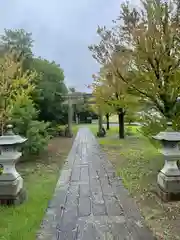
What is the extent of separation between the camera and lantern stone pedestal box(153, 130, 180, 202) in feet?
14.8

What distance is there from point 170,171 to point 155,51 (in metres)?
3.29

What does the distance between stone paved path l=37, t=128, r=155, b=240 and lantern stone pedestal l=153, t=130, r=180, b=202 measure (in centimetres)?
59

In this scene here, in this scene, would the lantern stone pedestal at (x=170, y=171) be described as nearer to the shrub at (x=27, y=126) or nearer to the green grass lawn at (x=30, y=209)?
the green grass lawn at (x=30, y=209)

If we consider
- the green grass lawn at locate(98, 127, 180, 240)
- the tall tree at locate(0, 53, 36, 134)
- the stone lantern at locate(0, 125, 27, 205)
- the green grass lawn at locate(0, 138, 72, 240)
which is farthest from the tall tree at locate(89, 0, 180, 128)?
the tall tree at locate(0, 53, 36, 134)

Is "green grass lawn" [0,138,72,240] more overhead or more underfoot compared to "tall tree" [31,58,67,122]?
more underfoot

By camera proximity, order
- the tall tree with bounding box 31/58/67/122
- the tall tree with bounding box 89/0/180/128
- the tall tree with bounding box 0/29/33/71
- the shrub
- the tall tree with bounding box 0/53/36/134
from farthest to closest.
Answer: the tall tree with bounding box 31/58/67/122 → the tall tree with bounding box 0/29/33/71 → the shrub → the tall tree with bounding box 0/53/36/134 → the tall tree with bounding box 89/0/180/128

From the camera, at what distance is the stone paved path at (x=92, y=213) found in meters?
3.33

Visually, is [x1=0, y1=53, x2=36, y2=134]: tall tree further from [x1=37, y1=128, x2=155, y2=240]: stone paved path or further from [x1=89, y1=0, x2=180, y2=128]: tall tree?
[x1=89, y1=0, x2=180, y2=128]: tall tree

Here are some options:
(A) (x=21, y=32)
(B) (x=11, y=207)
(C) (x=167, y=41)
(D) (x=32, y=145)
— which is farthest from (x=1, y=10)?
(B) (x=11, y=207)

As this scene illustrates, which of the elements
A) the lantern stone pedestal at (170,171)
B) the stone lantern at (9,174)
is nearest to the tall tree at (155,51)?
the lantern stone pedestal at (170,171)

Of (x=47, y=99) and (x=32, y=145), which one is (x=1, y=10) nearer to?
(x=47, y=99)

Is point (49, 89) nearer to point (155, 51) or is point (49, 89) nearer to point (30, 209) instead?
point (155, 51)

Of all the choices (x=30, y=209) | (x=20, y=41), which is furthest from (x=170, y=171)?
(x=20, y=41)

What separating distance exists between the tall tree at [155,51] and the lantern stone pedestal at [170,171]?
1.95 m
